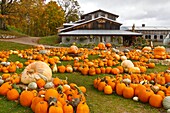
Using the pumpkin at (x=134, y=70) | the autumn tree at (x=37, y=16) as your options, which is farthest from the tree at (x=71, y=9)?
the pumpkin at (x=134, y=70)

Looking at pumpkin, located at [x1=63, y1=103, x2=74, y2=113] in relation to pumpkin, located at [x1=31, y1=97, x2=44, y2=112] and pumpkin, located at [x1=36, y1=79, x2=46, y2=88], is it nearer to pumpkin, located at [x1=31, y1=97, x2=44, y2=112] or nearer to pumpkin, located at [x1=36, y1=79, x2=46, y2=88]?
pumpkin, located at [x1=31, y1=97, x2=44, y2=112]

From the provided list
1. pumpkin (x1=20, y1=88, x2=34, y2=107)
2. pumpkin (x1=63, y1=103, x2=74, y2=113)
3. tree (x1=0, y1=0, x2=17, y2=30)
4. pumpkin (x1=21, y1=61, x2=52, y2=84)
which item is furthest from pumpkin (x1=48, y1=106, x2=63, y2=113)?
tree (x1=0, y1=0, x2=17, y2=30)

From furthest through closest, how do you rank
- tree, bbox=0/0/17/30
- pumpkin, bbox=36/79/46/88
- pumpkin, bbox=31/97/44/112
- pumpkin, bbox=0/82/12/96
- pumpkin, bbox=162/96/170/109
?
tree, bbox=0/0/17/30 < pumpkin, bbox=36/79/46/88 < pumpkin, bbox=0/82/12/96 < pumpkin, bbox=162/96/170/109 < pumpkin, bbox=31/97/44/112

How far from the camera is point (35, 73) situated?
6027 mm

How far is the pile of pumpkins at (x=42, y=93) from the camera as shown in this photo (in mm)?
4215

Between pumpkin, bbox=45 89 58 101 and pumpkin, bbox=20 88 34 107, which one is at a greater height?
pumpkin, bbox=45 89 58 101

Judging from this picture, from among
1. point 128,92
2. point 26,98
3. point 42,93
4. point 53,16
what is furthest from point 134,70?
point 53,16

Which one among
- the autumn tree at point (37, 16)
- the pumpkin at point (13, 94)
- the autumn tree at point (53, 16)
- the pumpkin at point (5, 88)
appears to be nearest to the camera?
the pumpkin at point (13, 94)

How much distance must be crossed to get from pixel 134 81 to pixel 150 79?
0.83 meters

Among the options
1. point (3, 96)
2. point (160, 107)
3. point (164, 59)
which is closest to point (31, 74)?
point (3, 96)

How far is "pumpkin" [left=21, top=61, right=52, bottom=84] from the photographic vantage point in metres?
5.77

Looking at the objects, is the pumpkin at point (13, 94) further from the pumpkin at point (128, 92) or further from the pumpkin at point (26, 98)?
the pumpkin at point (128, 92)

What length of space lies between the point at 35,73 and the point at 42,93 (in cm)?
134

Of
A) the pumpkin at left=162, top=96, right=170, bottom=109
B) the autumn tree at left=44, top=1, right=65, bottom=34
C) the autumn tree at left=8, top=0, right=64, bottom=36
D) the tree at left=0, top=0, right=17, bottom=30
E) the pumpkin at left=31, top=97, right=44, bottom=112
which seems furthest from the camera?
the autumn tree at left=44, top=1, right=65, bottom=34
